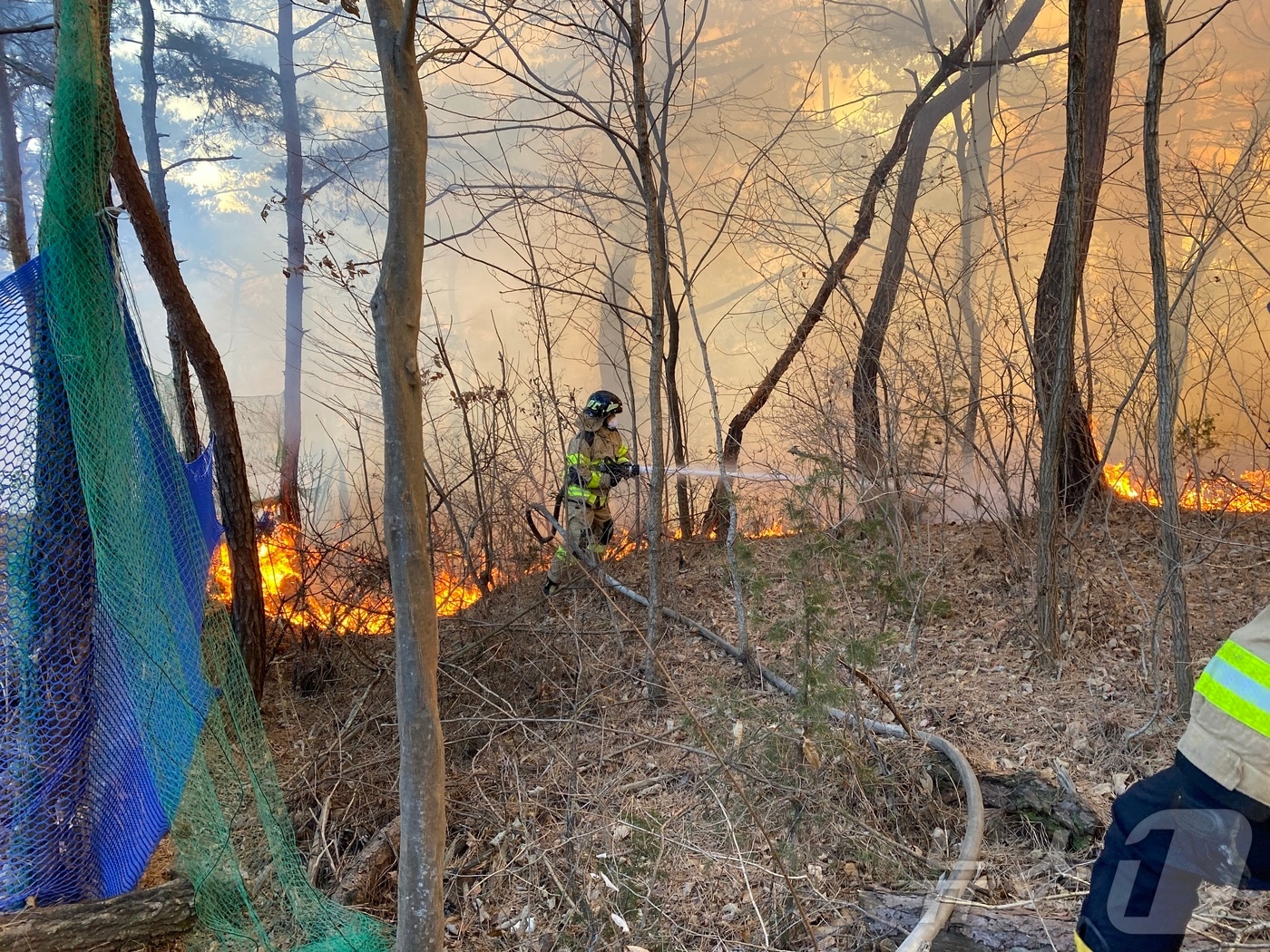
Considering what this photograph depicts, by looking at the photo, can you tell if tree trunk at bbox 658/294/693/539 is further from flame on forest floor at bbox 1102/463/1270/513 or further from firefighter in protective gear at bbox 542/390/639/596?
flame on forest floor at bbox 1102/463/1270/513

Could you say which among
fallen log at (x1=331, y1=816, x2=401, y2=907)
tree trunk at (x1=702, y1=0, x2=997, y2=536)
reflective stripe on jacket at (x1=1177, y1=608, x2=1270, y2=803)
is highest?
tree trunk at (x1=702, y1=0, x2=997, y2=536)

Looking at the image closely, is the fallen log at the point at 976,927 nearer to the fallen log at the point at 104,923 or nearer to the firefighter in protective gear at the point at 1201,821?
the firefighter in protective gear at the point at 1201,821

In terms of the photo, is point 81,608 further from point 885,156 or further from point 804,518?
point 885,156

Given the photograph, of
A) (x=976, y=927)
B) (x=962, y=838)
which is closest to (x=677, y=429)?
(x=962, y=838)

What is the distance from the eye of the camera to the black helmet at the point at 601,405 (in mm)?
6539

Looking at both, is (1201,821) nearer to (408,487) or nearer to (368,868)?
(408,487)

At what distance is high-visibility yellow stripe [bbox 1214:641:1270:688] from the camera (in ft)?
4.42

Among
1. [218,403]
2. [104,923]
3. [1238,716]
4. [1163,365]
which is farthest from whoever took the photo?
[218,403]

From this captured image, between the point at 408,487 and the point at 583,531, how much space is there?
4.41 meters

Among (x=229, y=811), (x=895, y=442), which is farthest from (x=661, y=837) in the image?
(x=895, y=442)

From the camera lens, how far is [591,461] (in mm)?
6617

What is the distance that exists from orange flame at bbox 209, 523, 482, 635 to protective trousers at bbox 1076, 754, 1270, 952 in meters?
4.42

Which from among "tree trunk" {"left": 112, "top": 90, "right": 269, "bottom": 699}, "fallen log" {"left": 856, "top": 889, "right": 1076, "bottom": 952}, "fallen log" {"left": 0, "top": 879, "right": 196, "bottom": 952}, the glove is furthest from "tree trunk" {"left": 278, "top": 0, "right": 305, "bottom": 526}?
"fallen log" {"left": 856, "top": 889, "right": 1076, "bottom": 952}

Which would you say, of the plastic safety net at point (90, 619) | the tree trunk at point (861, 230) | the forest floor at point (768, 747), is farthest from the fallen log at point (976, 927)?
the tree trunk at point (861, 230)
